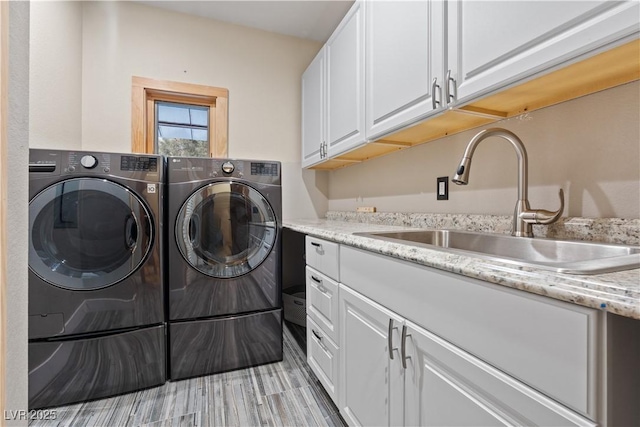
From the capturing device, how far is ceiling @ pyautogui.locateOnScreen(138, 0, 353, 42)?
2318mm

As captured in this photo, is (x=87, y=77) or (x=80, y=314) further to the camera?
(x=87, y=77)

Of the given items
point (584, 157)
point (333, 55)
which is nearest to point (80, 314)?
point (333, 55)

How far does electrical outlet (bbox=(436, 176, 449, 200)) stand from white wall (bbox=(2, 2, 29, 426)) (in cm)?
160

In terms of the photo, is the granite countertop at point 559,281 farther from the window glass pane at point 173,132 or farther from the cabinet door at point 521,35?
the window glass pane at point 173,132

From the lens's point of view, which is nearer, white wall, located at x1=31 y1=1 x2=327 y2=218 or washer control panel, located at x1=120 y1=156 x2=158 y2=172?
washer control panel, located at x1=120 y1=156 x2=158 y2=172

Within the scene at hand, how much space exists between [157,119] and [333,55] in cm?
157

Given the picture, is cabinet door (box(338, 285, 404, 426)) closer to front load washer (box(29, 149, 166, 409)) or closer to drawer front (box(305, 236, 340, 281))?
drawer front (box(305, 236, 340, 281))

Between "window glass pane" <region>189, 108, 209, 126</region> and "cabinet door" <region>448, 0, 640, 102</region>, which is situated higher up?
"window glass pane" <region>189, 108, 209, 126</region>

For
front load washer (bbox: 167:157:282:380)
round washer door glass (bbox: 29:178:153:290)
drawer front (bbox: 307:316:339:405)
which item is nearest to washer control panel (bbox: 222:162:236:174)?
front load washer (bbox: 167:157:282:380)

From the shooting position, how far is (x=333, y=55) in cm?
206

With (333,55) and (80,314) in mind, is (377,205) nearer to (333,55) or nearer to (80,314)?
(333,55)

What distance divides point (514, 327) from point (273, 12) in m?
2.77

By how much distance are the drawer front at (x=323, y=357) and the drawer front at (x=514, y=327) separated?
64cm

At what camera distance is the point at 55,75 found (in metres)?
1.85
